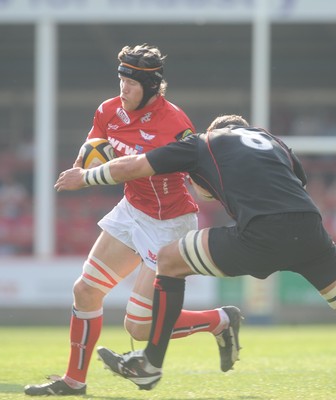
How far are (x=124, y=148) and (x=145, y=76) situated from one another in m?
0.46

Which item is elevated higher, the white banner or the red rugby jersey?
the white banner

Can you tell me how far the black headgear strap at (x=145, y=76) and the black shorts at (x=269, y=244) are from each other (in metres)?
1.18

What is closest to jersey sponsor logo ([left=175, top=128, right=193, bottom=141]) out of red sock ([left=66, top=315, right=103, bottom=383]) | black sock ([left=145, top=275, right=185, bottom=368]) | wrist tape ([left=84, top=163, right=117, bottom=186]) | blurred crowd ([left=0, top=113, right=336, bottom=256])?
wrist tape ([left=84, top=163, right=117, bottom=186])

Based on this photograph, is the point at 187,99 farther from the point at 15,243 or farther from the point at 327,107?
the point at 15,243

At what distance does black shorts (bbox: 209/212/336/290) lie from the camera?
5.35m

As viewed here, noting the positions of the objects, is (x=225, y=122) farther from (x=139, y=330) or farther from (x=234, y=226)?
(x=139, y=330)

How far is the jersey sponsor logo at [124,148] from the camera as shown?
6312 mm

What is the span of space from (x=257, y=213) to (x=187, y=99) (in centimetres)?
1490

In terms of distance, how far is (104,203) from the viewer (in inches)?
686

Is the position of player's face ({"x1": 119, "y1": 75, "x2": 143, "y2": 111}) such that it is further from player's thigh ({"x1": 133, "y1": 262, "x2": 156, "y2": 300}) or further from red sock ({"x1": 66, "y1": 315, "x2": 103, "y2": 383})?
red sock ({"x1": 66, "y1": 315, "x2": 103, "y2": 383})

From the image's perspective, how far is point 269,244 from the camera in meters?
5.36

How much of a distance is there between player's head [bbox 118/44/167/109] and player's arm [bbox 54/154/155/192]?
0.72m

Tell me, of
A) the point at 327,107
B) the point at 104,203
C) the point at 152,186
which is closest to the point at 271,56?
the point at 327,107

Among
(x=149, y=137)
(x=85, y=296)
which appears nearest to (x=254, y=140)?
(x=149, y=137)
